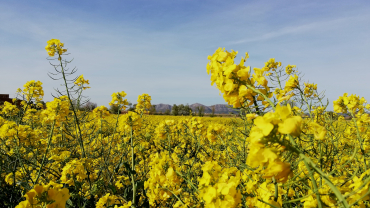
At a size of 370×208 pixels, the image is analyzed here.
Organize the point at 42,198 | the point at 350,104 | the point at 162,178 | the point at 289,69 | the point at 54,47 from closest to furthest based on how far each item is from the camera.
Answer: the point at 42,198
the point at 162,178
the point at 350,104
the point at 54,47
the point at 289,69

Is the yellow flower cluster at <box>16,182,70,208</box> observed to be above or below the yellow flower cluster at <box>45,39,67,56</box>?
below

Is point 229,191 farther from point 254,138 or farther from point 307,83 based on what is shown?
point 307,83

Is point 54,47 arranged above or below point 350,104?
above

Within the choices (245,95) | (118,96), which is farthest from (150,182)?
(118,96)

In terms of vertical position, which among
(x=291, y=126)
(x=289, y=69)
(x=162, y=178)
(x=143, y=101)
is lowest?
(x=162, y=178)

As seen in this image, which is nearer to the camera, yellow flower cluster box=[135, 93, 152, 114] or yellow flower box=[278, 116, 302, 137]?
yellow flower box=[278, 116, 302, 137]

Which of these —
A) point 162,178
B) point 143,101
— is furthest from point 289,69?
point 162,178

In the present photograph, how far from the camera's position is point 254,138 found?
0.68 meters

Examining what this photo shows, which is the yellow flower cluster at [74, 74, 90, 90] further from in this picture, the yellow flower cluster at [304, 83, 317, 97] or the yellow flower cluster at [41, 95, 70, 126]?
the yellow flower cluster at [304, 83, 317, 97]

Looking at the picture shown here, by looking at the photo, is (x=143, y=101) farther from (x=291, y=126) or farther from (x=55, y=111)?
(x=291, y=126)

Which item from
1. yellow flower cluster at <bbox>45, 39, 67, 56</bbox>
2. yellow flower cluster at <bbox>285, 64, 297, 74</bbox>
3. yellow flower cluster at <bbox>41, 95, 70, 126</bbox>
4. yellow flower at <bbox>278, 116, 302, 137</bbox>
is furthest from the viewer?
yellow flower cluster at <bbox>285, 64, 297, 74</bbox>

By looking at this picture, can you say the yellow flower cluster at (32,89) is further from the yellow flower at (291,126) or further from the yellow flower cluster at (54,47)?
the yellow flower at (291,126)

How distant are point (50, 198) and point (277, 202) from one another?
48.6 inches

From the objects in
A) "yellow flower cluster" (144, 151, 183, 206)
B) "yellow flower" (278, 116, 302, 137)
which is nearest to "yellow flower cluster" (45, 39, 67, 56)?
"yellow flower cluster" (144, 151, 183, 206)
